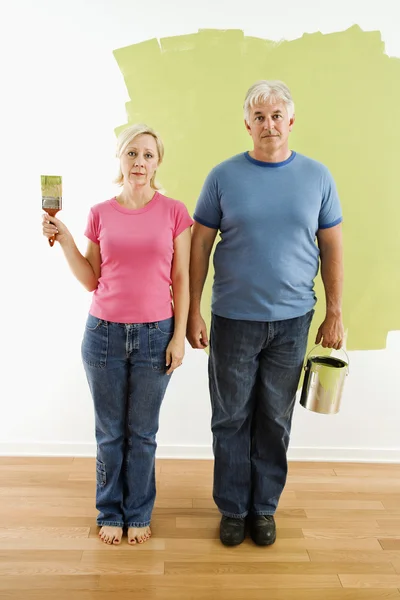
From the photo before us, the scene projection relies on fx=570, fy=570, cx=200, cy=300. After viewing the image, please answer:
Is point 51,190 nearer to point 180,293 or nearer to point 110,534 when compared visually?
point 180,293

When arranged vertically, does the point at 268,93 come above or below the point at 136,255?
above

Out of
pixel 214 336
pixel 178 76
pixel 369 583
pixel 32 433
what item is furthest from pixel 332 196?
pixel 32 433

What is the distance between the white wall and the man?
578 mm

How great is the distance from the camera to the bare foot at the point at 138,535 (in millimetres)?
1889

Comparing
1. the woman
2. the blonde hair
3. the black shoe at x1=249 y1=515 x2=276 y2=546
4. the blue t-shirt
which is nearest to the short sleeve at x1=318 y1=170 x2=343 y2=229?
the blue t-shirt

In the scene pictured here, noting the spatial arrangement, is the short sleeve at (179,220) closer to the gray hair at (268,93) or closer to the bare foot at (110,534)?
the gray hair at (268,93)

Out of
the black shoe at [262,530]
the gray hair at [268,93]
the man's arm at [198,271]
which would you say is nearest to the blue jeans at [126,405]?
the man's arm at [198,271]

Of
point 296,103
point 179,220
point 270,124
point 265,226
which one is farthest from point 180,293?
point 296,103

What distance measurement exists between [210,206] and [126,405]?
0.70m

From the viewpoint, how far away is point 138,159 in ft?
5.61

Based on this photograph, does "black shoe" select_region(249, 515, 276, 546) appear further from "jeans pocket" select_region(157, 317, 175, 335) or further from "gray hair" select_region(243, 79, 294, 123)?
"gray hair" select_region(243, 79, 294, 123)

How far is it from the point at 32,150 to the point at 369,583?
Result: 197cm

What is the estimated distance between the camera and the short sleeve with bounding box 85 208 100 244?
1773 mm

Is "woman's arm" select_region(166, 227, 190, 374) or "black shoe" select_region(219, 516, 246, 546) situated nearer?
"woman's arm" select_region(166, 227, 190, 374)
